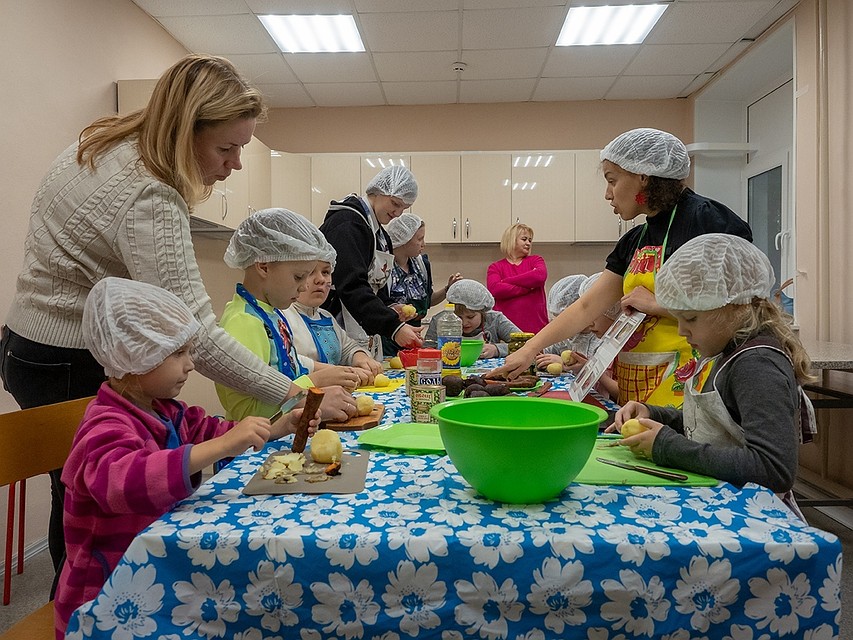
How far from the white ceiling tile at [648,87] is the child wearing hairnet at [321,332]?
13.0ft

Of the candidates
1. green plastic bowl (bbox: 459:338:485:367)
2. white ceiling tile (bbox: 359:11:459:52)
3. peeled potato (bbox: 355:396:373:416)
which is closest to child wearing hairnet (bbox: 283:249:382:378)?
green plastic bowl (bbox: 459:338:485:367)

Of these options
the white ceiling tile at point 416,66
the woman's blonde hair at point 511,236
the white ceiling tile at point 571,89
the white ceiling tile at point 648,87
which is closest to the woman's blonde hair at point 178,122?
the white ceiling tile at point 416,66

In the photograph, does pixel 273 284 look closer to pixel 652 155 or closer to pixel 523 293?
pixel 652 155

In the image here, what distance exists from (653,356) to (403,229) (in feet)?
6.91

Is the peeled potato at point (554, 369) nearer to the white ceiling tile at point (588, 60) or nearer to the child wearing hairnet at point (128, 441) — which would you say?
the child wearing hairnet at point (128, 441)

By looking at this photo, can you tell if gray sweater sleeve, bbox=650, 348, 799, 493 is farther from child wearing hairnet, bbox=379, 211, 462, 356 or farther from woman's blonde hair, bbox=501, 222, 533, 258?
woman's blonde hair, bbox=501, 222, 533, 258

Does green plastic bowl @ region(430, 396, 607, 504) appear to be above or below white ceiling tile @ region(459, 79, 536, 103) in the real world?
below

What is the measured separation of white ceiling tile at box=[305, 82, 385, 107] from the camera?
17.6ft

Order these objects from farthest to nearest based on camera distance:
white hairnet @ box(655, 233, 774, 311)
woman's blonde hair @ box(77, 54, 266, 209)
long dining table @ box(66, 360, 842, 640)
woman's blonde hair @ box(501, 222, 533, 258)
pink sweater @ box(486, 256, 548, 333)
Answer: woman's blonde hair @ box(501, 222, 533, 258), pink sweater @ box(486, 256, 548, 333), woman's blonde hair @ box(77, 54, 266, 209), white hairnet @ box(655, 233, 774, 311), long dining table @ box(66, 360, 842, 640)

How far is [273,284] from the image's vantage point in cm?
203

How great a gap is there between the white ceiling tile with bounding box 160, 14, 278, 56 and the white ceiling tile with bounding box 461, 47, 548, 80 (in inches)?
59.8

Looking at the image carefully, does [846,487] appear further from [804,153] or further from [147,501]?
[147,501]

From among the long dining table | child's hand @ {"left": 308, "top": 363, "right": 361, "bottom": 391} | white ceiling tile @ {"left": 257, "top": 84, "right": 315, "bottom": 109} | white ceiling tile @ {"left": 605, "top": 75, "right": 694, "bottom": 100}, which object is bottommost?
the long dining table

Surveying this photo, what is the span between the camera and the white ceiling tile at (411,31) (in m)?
4.05
